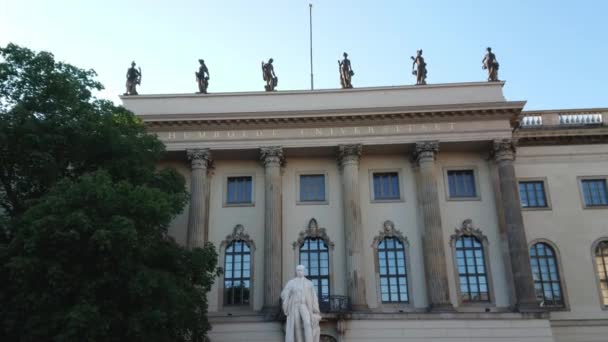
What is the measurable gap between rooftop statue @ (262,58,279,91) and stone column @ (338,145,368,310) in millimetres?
6125

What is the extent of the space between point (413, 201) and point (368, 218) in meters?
2.53

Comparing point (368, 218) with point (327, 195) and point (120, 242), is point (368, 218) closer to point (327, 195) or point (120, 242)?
point (327, 195)

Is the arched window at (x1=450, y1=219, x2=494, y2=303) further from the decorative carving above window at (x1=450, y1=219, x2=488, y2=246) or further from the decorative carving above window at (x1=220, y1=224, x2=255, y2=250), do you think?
the decorative carving above window at (x1=220, y1=224, x2=255, y2=250)

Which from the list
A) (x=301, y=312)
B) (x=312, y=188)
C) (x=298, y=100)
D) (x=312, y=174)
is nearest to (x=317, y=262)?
(x=312, y=188)

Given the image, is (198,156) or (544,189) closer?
(198,156)

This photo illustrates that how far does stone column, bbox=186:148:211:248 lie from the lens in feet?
97.8

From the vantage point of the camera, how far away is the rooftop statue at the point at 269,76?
34.1m

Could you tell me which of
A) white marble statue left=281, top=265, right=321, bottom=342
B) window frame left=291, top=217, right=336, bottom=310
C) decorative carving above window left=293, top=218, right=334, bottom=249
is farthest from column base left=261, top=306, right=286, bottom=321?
white marble statue left=281, top=265, right=321, bottom=342

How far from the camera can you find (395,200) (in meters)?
31.1

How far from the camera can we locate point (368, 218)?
3084cm

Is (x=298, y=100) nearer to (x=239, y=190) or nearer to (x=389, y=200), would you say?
(x=239, y=190)

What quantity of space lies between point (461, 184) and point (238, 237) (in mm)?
12069

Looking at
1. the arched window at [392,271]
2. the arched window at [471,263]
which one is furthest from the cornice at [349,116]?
the arched window at [392,271]

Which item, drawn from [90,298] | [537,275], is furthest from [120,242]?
[537,275]
